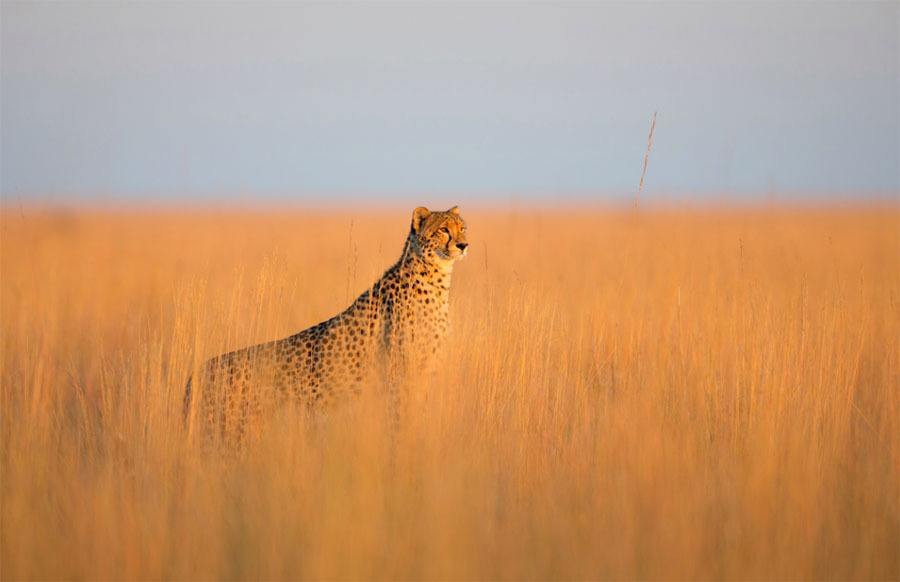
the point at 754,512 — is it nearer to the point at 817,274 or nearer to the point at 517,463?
the point at 517,463

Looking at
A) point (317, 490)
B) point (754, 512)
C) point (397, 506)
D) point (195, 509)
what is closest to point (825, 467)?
point (754, 512)

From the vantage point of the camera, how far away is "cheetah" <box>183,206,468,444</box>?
4434 mm

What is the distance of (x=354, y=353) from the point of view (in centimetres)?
475

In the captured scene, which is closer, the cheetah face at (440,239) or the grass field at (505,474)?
the grass field at (505,474)

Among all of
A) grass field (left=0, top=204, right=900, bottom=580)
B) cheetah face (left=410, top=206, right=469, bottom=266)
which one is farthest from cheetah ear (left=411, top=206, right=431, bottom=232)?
grass field (left=0, top=204, right=900, bottom=580)

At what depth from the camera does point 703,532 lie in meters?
3.19

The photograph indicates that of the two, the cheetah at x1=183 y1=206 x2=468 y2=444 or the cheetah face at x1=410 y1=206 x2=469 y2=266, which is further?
the cheetah face at x1=410 y1=206 x2=469 y2=266

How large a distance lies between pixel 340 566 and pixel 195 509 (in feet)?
2.52

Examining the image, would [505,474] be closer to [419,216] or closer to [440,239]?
[440,239]

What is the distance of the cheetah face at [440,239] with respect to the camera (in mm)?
4953

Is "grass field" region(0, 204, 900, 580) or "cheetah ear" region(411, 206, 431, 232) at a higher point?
"cheetah ear" region(411, 206, 431, 232)

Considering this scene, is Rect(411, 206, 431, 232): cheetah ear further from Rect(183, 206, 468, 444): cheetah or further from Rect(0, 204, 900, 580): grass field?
Rect(0, 204, 900, 580): grass field

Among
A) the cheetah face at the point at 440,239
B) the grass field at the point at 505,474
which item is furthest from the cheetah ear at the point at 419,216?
the grass field at the point at 505,474

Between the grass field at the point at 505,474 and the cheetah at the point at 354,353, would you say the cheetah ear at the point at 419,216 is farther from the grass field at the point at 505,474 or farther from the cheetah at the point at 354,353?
the grass field at the point at 505,474
